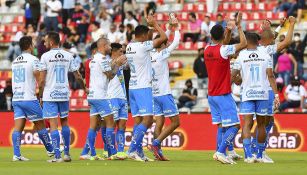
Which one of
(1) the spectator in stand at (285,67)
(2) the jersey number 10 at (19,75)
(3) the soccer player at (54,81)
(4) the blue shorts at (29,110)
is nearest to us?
(3) the soccer player at (54,81)

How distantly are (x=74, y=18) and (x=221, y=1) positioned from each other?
218 inches

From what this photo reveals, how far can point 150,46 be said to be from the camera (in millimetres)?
23234

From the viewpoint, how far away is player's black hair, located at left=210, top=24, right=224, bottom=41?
72.2 ft

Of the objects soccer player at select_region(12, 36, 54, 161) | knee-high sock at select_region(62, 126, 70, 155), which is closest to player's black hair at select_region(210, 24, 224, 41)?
knee-high sock at select_region(62, 126, 70, 155)

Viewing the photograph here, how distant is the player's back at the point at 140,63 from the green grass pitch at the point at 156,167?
166 centimetres

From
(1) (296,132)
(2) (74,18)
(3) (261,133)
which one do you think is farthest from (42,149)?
(2) (74,18)

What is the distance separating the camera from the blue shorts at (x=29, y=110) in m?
23.7

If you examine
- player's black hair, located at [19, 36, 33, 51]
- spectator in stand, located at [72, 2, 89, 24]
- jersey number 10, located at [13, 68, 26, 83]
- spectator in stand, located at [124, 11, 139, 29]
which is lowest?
jersey number 10, located at [13, 68, 26, 83]

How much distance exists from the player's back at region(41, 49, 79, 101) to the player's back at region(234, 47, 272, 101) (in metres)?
3.61

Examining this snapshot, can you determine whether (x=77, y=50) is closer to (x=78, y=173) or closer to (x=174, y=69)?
(x=174, y=69)

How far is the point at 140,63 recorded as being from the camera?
76.6 feet

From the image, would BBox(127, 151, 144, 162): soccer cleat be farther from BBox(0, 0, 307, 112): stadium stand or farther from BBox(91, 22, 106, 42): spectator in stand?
BBox(91, 22, 106, 42): spectator in stand

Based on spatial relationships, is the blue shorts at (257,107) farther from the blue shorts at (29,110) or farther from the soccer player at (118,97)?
the blue shorts at (29,110)

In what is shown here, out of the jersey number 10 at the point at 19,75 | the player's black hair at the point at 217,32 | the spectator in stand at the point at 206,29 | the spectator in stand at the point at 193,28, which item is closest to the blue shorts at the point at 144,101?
the player's black hair at the point at 217,32
